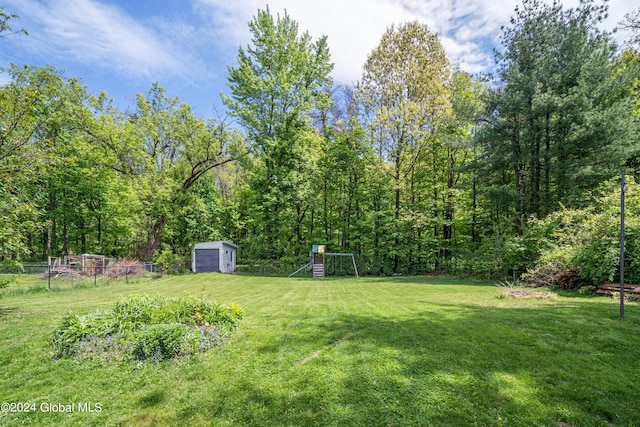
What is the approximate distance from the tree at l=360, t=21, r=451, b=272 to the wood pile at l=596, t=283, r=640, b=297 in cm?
1215

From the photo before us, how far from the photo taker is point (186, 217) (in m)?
26.3

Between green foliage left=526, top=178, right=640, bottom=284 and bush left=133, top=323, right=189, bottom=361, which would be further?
green foliage left=526, top=178, right=640, bottom=284

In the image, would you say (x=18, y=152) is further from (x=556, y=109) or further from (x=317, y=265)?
(x=556, y=109)

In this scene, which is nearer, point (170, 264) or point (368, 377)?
point (368, 377)

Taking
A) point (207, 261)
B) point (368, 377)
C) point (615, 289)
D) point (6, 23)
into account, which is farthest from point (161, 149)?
point (615, 289)

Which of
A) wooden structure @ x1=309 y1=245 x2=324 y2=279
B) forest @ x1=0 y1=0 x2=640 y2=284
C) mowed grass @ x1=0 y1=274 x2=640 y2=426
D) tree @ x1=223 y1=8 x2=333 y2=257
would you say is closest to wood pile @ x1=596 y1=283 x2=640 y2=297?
mowed grass @ x1=0 y1=274 x2=640 y2=426

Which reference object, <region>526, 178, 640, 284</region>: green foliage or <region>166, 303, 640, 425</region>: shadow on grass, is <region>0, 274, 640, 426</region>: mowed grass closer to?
<region>166, 303, 640, 425</region>: shadow on grass

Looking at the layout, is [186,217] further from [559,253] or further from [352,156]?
[559,253]

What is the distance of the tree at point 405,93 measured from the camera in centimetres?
2027

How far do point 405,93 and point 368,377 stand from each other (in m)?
20.9

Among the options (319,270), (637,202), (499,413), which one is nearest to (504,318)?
(499,413)

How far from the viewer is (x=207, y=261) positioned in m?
20.1

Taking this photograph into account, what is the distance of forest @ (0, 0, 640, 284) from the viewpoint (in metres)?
13.8

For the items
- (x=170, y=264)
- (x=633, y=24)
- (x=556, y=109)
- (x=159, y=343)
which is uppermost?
(x=633, y=24)
